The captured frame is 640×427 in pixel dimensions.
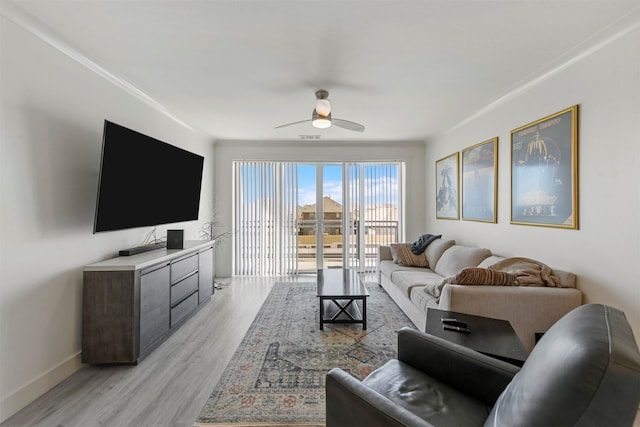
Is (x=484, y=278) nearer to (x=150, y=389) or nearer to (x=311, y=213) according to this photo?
(x=150, y=389)

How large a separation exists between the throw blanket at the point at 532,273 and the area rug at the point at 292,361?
120cm

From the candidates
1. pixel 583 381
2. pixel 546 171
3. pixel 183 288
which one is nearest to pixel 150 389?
pixel 183 288

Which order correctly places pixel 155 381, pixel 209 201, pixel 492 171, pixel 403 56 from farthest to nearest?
pixel 209 201 < pixel 492 171 < pixel 403 56 < pixel 155 381

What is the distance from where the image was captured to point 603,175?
206cm

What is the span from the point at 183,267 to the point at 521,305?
10.3 feet

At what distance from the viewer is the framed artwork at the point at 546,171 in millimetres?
2305

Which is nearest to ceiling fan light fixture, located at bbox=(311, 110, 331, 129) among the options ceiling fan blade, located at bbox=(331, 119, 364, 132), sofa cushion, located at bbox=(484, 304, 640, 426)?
ceiling fan blade, located at bbox=(331, 119, 364, 132)

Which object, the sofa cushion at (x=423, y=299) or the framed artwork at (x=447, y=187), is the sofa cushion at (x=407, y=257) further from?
the sofa cushion at (x=423, y=299)

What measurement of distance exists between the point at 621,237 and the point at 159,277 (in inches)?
143

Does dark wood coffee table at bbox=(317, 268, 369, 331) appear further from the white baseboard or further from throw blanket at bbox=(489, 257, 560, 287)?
the white baseboard

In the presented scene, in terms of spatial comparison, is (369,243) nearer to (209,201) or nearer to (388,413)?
(209,201)

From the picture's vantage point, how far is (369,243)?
5.42 meters

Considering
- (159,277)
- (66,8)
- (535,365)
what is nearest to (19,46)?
(66,8)

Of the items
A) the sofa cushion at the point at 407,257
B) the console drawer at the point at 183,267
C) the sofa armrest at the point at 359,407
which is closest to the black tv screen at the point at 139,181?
the console drawer at the point at 183,267
